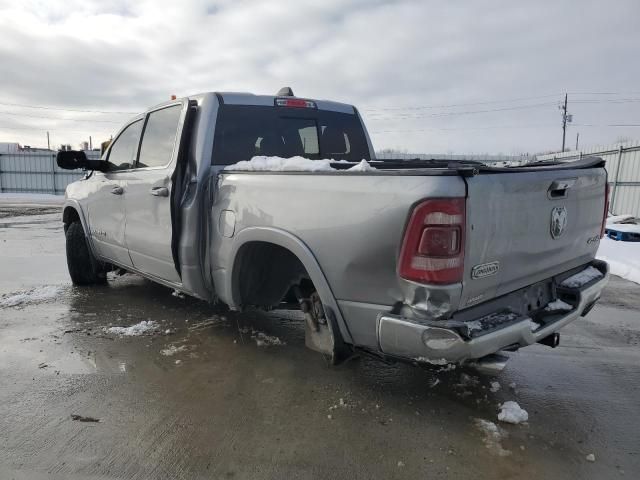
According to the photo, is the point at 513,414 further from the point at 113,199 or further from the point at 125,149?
the point at 125,149

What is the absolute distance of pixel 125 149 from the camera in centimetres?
476

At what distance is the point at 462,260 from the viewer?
7.32ft

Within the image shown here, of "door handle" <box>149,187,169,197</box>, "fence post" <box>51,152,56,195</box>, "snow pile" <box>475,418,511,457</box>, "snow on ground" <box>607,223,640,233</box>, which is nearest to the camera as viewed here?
"snow pile" <box>475,418,511,457</box>

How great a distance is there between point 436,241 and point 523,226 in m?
0.66

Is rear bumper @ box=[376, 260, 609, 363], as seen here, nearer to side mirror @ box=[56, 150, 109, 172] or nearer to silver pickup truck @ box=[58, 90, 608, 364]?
silver pickup truck @ box=[58, 90, 608, 364]

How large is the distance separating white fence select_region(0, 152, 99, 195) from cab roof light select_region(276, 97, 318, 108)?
99.4ft

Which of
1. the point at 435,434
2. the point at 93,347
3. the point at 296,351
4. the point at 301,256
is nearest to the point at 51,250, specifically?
the point at 93,347

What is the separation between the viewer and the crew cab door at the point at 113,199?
450 centimetres

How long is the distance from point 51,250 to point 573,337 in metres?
8.39

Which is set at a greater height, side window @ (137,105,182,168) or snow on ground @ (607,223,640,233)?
side window @ (137,105,182,168)

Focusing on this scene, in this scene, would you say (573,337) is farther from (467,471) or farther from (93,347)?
(93,347)

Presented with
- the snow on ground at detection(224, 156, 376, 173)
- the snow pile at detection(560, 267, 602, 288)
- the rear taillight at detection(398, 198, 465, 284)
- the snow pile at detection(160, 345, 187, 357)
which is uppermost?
the snow on ground at detection(224, 156, 376, 173)

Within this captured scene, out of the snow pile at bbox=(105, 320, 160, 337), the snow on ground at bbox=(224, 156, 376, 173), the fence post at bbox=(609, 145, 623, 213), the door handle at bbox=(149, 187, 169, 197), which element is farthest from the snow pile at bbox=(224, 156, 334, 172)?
the fence post at bbox=(609, 145, 623, 213)

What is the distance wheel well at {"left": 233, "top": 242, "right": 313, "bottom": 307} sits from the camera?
318 cm
